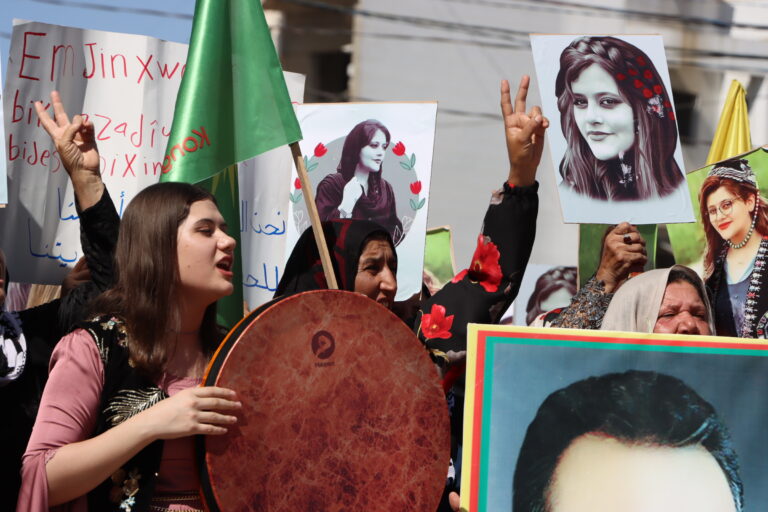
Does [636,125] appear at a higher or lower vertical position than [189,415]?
higher

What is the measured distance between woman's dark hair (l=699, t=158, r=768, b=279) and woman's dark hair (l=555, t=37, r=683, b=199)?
0.82 feet

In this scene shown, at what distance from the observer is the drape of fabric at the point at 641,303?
2.96 meters

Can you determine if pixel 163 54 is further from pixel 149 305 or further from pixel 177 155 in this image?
pixel 149 305

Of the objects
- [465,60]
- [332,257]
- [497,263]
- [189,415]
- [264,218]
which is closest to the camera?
[189,415]

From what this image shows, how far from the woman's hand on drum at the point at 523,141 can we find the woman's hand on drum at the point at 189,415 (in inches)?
38.8

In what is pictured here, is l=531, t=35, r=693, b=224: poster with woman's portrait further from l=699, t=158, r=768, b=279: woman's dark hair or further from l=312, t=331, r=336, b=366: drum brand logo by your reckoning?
l=312, t=331, r=336, b=366: drum brand logo

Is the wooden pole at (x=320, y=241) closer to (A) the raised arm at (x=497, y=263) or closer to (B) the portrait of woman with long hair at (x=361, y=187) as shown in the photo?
(A) the raised arm at (x=497, y=263)

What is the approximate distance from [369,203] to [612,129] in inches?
38.1

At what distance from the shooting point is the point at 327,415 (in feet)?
7.20

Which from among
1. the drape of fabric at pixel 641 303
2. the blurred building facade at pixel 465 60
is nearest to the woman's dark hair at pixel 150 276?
the drape of fabric at pixel 641 303

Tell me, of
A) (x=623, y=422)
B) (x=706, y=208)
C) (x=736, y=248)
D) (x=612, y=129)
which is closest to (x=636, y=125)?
(x=612, y=129)

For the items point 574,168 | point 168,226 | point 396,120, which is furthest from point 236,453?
point 396,120

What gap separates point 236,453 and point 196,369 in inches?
11.1

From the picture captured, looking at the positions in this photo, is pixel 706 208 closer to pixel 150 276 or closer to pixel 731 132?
pixel 731 132
